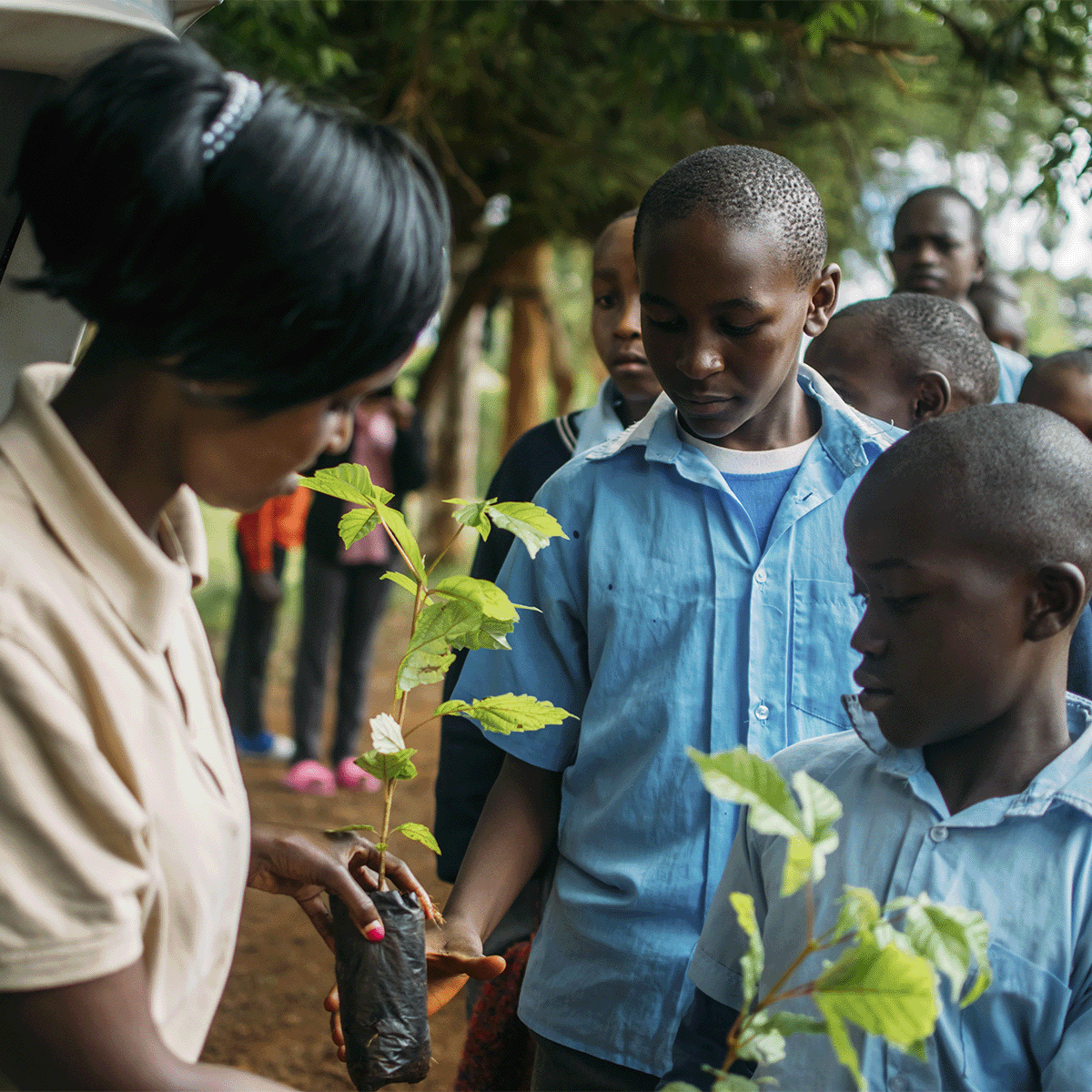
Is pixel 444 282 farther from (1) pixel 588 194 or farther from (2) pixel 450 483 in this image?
(2) pixel 450 483

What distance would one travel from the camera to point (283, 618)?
10680mm

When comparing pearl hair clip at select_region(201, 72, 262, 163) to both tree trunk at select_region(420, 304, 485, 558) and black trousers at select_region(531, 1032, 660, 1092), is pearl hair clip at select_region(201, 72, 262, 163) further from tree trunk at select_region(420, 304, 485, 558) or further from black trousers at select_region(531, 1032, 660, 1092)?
tree trunk at select_region(420, 304, 485, 558)

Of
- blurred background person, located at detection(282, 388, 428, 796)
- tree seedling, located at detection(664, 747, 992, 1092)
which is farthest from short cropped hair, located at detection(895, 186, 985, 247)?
tree seedling, located at detection(664, 747, 992, 1092)

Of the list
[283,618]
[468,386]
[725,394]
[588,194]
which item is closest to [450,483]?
[468,386]

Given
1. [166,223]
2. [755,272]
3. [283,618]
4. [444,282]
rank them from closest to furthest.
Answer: [166,223] < [444,282] < [755,272] < [283,618]

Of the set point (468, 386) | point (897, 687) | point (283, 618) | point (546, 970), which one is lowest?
point (283, 618)

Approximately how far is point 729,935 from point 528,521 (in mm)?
606

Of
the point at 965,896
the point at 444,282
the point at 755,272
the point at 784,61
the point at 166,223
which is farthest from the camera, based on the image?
the point at 784,61

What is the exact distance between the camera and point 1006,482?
1.39m

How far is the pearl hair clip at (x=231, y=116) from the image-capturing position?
3.08ft

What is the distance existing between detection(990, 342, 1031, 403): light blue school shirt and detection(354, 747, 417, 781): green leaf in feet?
7.78

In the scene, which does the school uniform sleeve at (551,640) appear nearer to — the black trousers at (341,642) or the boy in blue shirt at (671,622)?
the boy in blue shirt at (671,622)

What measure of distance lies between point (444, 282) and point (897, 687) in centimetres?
75

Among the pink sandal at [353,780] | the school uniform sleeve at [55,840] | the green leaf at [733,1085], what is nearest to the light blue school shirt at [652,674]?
the green leaf at [733,1085]
